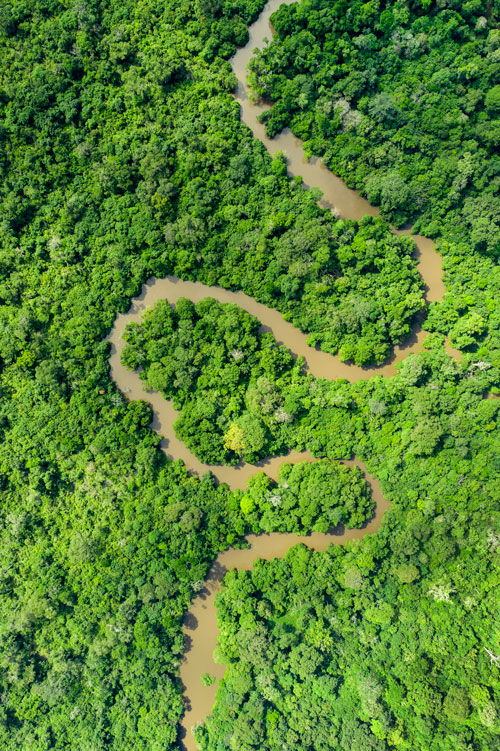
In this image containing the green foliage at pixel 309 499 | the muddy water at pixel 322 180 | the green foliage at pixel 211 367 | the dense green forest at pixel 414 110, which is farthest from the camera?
the muddy water at pixel 322 180

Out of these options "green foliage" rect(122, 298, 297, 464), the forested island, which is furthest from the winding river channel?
"green foliage" rect(122, 298, 297, 464)

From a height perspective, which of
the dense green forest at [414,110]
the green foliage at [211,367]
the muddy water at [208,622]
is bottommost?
the muddy water at [208,622]

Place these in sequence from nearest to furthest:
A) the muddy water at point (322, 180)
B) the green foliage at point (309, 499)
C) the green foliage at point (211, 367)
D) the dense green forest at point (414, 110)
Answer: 1. the dense green forest at point (414, 110)
2. the green foliage at point (309, 499)
3. the green foliage at point (211, 367)
4. the muddy water at point (322, 180)

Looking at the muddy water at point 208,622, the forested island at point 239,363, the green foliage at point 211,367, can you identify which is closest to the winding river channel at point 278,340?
the muddy water at point 208,622

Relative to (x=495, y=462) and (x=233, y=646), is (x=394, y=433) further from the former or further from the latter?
(x=233, y=646)

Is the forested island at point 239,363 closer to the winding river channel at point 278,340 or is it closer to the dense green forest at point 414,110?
the dense green forest at point 414,110
